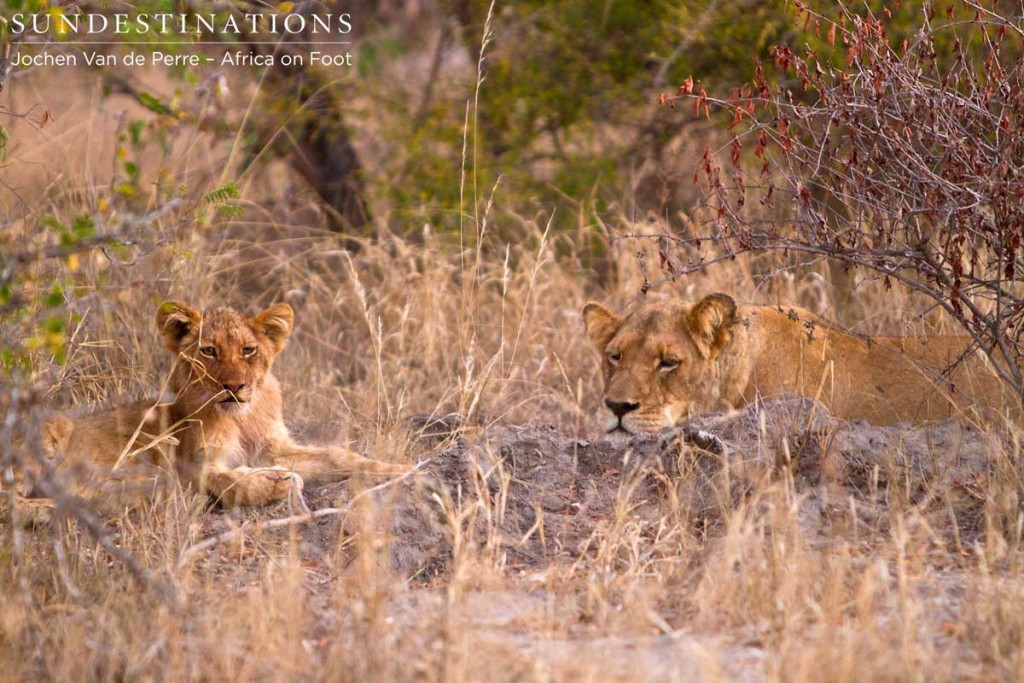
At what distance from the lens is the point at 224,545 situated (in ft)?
15.7

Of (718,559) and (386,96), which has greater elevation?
(386,96)

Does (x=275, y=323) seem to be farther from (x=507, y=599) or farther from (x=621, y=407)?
(x=507, y=599)

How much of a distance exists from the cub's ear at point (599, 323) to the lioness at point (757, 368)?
9 centimetres

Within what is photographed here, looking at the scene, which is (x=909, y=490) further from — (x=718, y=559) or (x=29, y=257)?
(x=29, y=257)

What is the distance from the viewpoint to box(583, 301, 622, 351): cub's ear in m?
6.64

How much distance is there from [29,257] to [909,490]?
10.6 ft

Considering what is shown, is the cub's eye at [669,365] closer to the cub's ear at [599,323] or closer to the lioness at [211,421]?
the cub's ear at [599,323]

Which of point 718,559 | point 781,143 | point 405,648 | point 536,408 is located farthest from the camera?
point 536,408

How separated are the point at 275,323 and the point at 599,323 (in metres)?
1.73

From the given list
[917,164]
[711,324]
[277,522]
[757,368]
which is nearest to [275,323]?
[277,522]

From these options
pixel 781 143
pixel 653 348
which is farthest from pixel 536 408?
pixel 781 143

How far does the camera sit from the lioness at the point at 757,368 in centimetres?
620

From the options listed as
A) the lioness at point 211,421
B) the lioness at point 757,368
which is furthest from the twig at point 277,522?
the lioness at point 757,368

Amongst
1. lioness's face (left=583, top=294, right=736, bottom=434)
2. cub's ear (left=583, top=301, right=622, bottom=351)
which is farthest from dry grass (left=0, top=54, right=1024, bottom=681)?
cub's ear (left=583, top=301, right=622, bottom=351)
